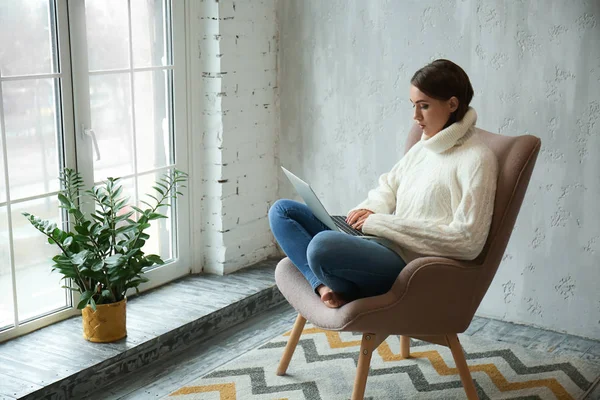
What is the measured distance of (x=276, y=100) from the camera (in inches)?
144

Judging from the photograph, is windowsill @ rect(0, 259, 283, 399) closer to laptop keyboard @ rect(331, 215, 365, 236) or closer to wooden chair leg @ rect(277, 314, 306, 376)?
wooden chair leg @ rect(277, 314, 306, 376)

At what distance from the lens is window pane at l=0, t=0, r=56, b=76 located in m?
2.53

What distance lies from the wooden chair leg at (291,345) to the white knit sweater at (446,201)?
444mm

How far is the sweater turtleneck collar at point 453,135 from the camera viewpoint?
2.31m

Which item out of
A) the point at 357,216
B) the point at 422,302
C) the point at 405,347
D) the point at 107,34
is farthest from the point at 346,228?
the point at 107,34

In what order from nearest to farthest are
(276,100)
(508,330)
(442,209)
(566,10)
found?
(442,209), (566,10), (508,330), (276,100)

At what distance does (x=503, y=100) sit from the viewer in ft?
9.83

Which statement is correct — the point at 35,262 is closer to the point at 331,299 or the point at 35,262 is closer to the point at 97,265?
the point at 97,265

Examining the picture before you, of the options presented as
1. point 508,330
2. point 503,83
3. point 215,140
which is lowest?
point 508,330

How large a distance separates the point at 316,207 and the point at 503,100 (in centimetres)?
113

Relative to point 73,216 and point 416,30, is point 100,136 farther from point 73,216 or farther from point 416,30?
point 416,30

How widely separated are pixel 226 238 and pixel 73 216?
829mm

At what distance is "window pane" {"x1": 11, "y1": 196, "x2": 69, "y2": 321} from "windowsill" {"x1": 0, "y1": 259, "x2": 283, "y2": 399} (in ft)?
0.32

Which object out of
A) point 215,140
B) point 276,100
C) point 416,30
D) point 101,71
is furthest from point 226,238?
point 416,30
